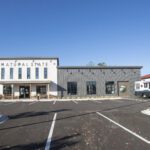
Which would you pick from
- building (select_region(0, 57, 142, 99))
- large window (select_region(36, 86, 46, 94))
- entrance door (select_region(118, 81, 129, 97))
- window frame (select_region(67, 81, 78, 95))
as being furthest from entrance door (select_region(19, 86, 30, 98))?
entrance door (select_region(118, 81, 129, 97))

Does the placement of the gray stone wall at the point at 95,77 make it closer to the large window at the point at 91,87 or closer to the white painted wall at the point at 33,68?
the large window at the point at 91,87

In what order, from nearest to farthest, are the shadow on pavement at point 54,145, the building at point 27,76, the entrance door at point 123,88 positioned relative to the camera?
1. the shadow on pavement at point 54,145
2. the building at point 27,76
3. the entrance door at point 123,88

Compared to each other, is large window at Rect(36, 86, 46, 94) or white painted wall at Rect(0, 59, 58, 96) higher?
white painted wall at Rect(0, 59, 58, 96)

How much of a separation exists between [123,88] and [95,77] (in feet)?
18.0

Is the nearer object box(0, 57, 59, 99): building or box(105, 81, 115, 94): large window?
box(0, 57, 59, 99): building

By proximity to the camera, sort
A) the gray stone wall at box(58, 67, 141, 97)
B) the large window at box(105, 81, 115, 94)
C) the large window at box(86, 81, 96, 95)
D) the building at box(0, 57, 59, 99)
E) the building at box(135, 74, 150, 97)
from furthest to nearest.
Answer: the large window at box(105, 81, 115, 94) → the large window at box(86, 81, 96, 95) → the gray stone wall at box(58, 67, 141, 97) → the building at box(0, 57, 59, 99) → the building at box(135, 74, 150, 97)

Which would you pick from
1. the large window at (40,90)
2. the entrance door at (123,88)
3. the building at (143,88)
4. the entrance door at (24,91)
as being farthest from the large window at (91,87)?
the entrance door at (24,91)

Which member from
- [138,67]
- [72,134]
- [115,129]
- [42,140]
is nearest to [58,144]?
[42,140]

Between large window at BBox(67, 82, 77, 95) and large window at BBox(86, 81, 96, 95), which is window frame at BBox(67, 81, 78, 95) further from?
large window at BBox(86, 81, 96, 95)

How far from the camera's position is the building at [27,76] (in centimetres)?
4128

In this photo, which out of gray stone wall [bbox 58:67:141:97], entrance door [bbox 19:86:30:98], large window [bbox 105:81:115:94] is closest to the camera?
entrance door [bbox 19:86:30:98]

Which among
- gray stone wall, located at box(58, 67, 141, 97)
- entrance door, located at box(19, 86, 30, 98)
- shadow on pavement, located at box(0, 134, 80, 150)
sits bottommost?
shadow on pavement, located at box(0, 134, 80, 150)

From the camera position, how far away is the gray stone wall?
41.8 m

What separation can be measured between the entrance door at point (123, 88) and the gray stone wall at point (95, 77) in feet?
1.77
